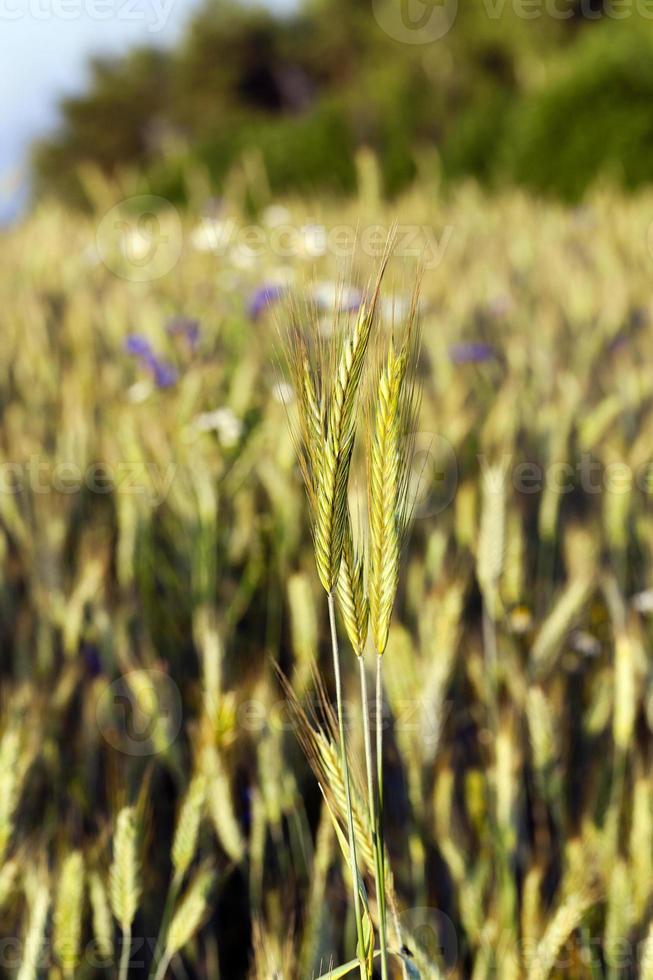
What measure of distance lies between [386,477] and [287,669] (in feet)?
2.36

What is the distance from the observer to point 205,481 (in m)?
1.14

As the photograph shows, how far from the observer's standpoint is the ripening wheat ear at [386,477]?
442mm

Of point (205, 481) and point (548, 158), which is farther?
point (548, 158)

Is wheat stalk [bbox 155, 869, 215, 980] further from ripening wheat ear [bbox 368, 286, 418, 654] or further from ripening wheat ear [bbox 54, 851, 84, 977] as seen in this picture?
ripening wheat ear [bbox 368, 286, 418, 654]

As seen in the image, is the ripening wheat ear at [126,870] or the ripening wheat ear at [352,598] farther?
Answer: the ripening wheat ear at [126,870]

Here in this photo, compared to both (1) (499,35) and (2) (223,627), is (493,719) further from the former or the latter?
(1) (499,35)

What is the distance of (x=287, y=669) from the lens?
1133mm

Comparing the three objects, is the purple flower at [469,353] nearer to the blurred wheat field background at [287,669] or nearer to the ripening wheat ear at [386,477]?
the blurred wheat field background at [287,669]

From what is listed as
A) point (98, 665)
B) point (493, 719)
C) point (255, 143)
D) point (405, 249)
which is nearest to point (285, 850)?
point (493, 719)

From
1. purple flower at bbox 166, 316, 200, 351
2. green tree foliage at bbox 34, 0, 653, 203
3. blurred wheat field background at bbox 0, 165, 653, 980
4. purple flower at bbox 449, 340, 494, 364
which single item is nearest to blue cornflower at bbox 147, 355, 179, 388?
blurred wheat field background at bbox 0, 165, 653, 980

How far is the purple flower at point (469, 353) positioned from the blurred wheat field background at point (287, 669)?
1 cm

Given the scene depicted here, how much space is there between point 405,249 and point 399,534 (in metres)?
2.08

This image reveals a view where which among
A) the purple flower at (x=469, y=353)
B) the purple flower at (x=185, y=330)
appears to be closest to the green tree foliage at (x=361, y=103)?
the purple flower at (x=469, y=353)

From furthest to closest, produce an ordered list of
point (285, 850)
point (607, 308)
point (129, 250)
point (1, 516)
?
point (129, 250) → point (607, 308) → point (1, 516) → point (285, 850)
